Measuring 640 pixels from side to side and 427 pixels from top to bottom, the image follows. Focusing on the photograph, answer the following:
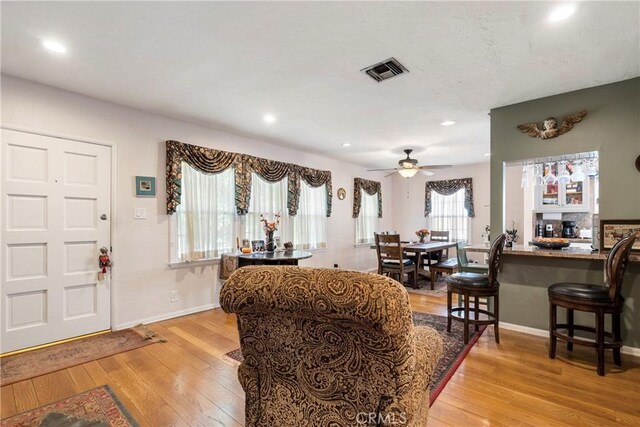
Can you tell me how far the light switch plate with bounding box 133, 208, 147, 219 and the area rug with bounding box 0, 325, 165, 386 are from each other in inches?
48.9

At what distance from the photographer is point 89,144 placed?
318cm

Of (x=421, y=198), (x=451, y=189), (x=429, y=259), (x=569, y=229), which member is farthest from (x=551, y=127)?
(x=421, y=198)

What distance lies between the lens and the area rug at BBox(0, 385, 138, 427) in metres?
1.78

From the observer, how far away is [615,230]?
2762 millimetres

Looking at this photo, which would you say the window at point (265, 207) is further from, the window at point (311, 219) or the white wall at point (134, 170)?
the white wall at point (134, 170)

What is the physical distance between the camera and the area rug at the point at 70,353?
Answer: 238 centimetres

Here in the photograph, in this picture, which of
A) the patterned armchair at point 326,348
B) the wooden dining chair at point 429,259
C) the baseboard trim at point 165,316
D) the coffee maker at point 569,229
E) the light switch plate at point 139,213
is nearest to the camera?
the patterned armchair at point 326,348

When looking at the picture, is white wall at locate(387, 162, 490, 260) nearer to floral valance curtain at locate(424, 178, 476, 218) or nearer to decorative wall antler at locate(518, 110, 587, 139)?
floral valance curtain at locate(424, 178, 476, 218)

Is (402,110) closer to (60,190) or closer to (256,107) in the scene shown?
(256,107)

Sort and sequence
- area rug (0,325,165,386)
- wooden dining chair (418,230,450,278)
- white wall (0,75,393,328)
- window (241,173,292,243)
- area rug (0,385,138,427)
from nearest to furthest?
area rug (0,385,138,427), area rug (0,325,165,386), white wall (0,75,393,328), window (241,173,292,243), wooden dining chair (418,230,450,278)

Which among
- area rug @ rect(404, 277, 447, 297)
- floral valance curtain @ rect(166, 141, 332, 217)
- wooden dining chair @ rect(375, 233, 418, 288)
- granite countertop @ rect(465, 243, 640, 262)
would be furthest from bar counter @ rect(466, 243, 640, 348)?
floral valance curtain @ rect(166, 141, 332, 217)

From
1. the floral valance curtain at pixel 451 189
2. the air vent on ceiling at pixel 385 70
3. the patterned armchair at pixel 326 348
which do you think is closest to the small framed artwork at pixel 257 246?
the air vent on ceiling at pixel 385 70

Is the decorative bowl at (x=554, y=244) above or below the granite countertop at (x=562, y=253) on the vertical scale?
above

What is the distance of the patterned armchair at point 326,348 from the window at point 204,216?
9.68 feet
